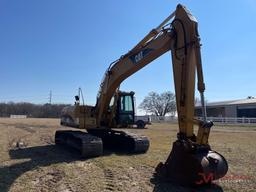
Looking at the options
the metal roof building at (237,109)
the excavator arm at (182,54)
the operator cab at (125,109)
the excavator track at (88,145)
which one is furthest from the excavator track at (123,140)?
the metal roof building at (237,109)

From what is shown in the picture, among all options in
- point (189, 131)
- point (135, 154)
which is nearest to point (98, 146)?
point (135, 154)

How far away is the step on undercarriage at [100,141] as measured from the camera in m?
11.4

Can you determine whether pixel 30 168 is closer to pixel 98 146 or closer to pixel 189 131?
pixel 98 146

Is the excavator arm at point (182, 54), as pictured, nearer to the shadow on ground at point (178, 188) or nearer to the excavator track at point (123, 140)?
the shadow on ground at point (178, 188)

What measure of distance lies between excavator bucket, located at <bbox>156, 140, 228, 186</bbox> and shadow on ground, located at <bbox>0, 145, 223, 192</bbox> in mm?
234

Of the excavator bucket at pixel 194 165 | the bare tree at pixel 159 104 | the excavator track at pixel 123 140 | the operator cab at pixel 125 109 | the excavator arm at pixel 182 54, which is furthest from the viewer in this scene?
the bare tree at pixel 159 104

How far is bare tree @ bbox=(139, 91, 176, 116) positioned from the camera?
94.3 metres

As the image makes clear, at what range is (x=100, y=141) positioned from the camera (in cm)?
1178

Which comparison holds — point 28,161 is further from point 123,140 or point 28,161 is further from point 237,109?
point 237,109

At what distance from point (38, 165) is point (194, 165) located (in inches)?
197

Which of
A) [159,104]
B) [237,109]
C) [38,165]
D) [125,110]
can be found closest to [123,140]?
[125,110]

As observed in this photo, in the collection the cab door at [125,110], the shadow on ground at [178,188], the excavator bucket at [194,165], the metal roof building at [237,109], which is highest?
the metal roof building at [237,109]

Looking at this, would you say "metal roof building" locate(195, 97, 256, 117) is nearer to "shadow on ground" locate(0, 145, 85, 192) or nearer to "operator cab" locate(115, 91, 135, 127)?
"operator cab" locate(115, 91, 135, 127)

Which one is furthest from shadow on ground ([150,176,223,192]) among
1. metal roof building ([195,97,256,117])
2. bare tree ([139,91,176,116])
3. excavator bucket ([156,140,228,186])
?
bare tree ([139,91,176,116])
